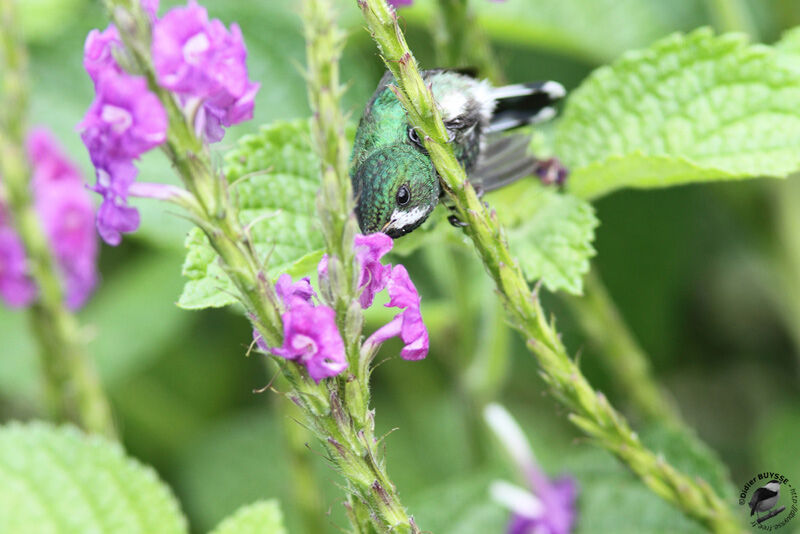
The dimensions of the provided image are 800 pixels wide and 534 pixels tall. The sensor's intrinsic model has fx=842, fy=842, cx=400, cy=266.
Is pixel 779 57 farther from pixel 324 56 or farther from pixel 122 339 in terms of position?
pixel 122 339

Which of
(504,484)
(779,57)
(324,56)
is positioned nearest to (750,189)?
(779,57)

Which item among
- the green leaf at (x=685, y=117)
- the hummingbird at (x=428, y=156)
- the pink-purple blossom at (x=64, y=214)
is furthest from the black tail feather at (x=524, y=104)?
the pink-purple blossom at (x=64, y=214)

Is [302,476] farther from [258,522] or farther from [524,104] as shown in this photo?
[524,104]

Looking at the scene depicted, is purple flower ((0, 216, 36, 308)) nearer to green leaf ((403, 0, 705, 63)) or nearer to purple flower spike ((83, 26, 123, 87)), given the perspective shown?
green leaf ((403, 0, 705, 63))

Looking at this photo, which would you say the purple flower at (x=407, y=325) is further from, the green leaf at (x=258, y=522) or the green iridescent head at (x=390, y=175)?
the green leaf at (x=258, y=522)

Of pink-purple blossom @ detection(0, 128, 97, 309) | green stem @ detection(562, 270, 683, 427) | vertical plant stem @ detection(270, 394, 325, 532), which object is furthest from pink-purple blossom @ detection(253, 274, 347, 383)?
pink-purple blossom @ detection(0, 128, 97, 309)

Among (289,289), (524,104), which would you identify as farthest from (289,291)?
(524,104)
